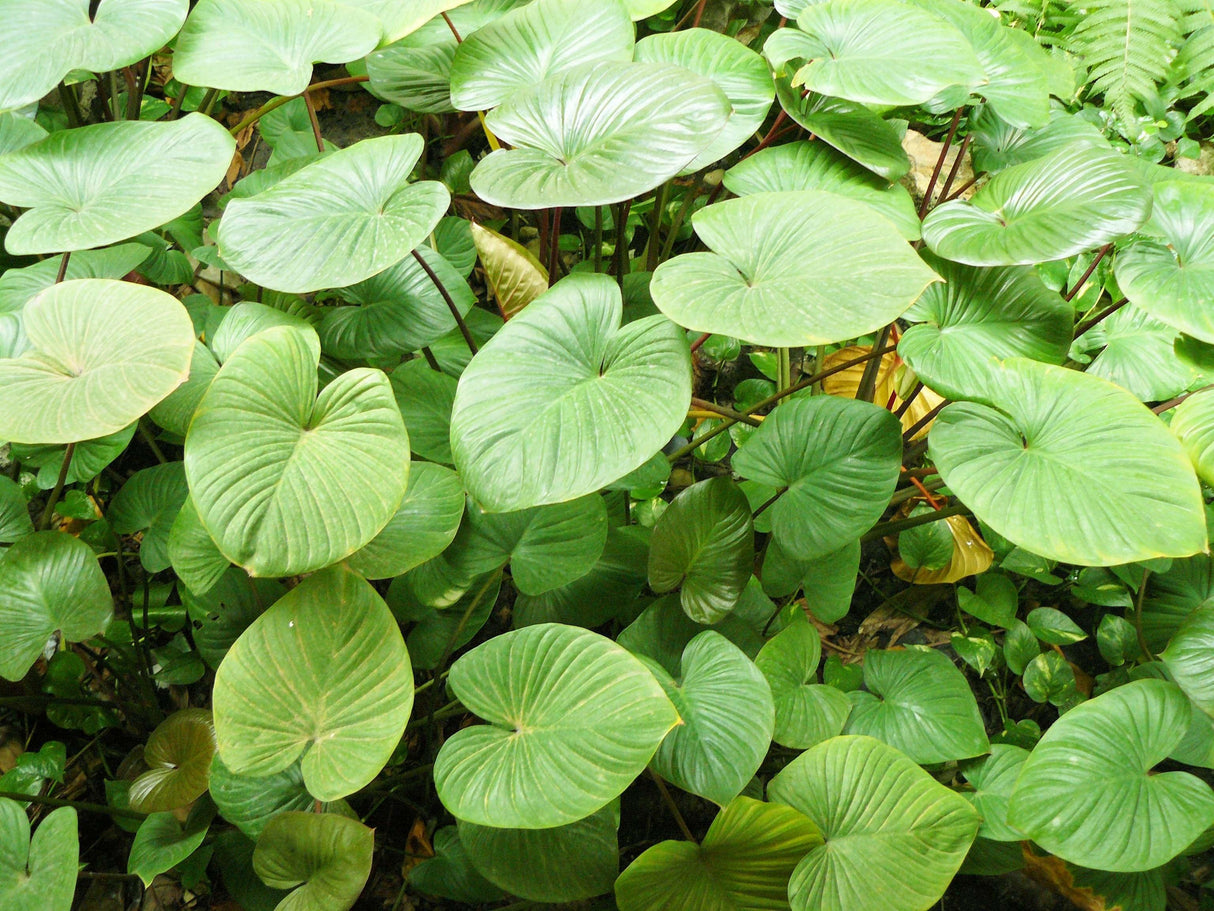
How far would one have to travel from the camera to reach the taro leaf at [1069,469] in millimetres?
863

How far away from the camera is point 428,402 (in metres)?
1.26

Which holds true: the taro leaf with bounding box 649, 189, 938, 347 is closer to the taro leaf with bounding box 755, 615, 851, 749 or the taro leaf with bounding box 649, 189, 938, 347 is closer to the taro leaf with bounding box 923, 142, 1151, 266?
the taro leaf with bounding box 923, 142, 1151, 266

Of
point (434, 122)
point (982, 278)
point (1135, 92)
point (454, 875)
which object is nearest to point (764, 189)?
point (982, 278)

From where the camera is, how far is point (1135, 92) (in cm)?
201

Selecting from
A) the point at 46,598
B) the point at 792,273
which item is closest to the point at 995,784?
the point at 792,273

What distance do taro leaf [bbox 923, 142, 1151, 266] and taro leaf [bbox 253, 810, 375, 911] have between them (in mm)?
1113

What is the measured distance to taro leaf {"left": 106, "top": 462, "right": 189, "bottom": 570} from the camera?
137 centimetres

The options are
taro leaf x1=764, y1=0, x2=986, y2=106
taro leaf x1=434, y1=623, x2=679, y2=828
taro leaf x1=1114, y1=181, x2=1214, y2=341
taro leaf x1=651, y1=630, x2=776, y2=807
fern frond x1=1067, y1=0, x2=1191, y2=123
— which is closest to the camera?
taro leaf x1=434, y1=623, x2=679, y2=828

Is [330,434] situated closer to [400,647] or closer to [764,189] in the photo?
[400,647]

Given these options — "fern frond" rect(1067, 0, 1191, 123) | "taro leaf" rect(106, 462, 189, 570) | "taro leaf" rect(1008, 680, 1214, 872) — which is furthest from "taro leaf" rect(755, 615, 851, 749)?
"fern frond" rect(1067, 0, 1191, 123)

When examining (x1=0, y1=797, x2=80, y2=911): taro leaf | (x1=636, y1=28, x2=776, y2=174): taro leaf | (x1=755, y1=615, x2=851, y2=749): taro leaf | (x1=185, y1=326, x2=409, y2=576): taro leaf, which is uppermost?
(x1=636, y1=28, x2=776, y2=174): taro leaf

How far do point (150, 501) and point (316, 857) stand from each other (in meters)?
0.72

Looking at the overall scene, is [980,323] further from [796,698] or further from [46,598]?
[46,598]

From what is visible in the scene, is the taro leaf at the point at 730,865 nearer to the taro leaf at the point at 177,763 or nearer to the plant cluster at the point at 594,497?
the plant cluster at the point at 594,497
